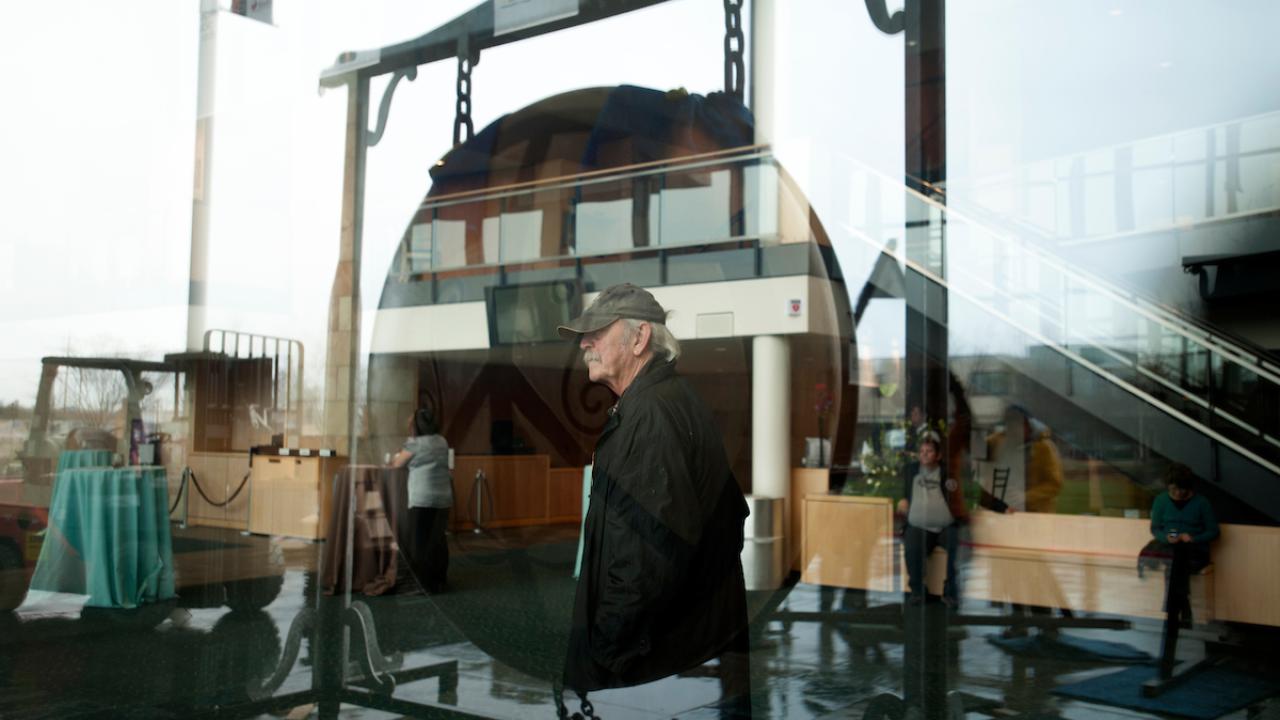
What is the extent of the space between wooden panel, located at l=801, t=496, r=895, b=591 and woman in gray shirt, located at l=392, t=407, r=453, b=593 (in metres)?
0.66

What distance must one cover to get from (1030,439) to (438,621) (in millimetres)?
1963

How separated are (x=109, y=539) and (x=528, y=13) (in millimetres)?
1725

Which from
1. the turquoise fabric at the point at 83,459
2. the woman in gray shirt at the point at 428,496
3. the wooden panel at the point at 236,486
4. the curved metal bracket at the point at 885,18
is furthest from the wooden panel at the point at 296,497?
the curved metal bracket at the point at 885,18

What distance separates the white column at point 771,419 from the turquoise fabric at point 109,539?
190cm

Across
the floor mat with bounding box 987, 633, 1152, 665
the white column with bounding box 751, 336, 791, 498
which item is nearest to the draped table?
the white column with bounding box 751, 336, 791, 498

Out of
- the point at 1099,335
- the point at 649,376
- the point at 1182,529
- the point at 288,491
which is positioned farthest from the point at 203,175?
the point at 1182,529

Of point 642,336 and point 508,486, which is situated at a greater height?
point 642,336

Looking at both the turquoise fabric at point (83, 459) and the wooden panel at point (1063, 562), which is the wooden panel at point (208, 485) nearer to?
the turquoise fabric at point (83, 459)

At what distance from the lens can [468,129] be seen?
6.30 feet

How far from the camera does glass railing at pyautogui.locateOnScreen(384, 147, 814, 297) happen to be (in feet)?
4.96

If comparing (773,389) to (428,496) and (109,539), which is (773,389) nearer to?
Answer: (428,496)

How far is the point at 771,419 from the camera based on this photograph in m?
1.51

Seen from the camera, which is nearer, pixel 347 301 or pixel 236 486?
pixel 347 301

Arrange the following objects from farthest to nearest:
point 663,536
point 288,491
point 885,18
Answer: point 288,491 → point 885,18 → point 663,536
